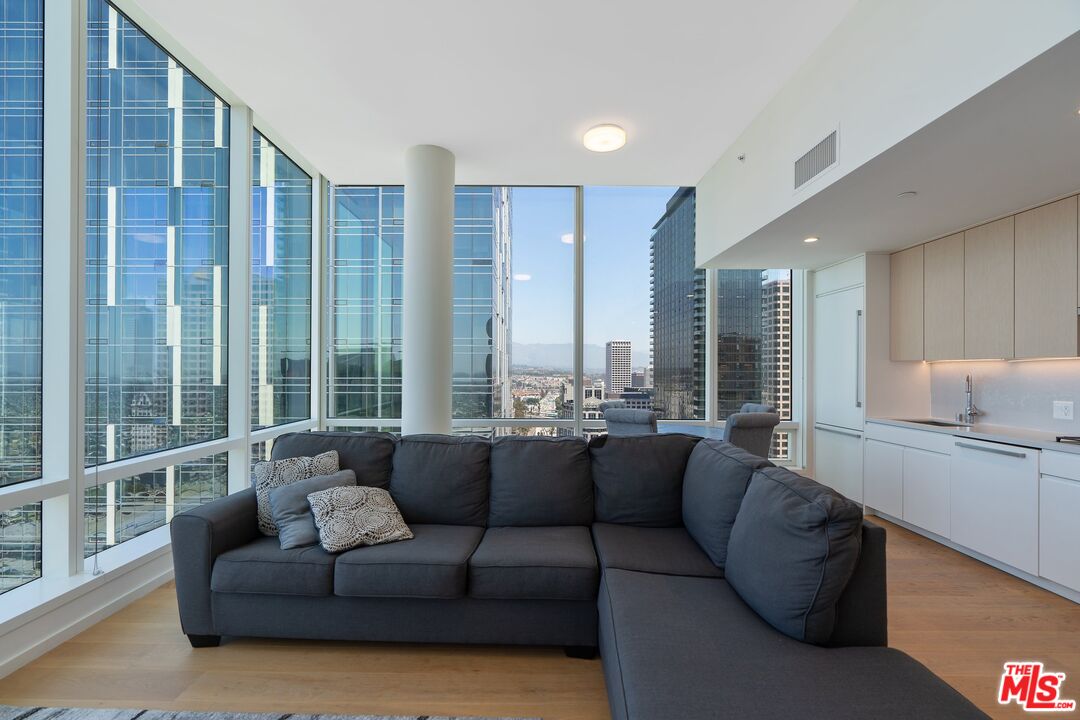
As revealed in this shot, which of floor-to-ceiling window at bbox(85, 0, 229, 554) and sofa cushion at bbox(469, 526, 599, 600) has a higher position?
floor-to-ceiling window at bbox(85, 0, 229, 554)

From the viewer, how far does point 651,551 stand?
2.11m

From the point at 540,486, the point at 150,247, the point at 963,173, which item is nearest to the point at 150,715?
the point at 540,486

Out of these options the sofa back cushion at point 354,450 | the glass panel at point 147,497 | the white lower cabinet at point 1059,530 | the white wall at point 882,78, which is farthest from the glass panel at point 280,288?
the white lower cabinet at point 1059,530

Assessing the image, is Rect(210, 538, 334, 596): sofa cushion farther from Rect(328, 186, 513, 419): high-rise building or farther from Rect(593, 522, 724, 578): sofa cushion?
Rect(328, 186, 513, 419): high-rise building

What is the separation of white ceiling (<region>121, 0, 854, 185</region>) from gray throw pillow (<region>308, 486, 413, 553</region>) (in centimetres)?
248

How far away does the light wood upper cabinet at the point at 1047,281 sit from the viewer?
9.21 feet

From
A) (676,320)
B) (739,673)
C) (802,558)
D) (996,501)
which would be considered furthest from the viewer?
(676,320)

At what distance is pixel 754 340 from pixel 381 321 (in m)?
3.99

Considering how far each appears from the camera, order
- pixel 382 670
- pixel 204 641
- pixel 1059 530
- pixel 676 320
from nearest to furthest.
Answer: pixel 382 670, pixel 204 641, pixel 1059 530, pixel 676 320

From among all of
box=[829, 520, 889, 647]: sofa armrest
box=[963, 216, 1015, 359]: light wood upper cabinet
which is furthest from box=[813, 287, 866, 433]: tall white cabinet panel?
box=[829, 520, 889, 647]: sofa armrest

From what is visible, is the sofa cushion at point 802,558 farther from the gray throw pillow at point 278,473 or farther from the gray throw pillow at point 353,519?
the gray throw pillow at point 278,473

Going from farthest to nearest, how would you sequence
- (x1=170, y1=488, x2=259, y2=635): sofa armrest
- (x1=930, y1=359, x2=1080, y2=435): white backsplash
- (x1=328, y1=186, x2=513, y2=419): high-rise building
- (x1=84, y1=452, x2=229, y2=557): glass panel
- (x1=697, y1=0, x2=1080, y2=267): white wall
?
(x1=328, y1=186, x2=513, y2=419): high-rise building → (x1=930, y1=359, x2=1080, y2=435): white backsplash → (x1=84, y1=452, x2=229, y2=557): glass panel → (x1=170, y1=488, x2=259, y2=635): sofa armrest → (x1=697, y1=0, x2=1080, y2=267): white wall

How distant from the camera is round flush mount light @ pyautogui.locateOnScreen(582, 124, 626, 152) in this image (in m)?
3.58

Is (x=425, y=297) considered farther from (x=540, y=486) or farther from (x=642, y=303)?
(x=642, y=303)
